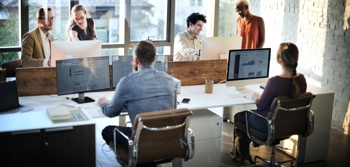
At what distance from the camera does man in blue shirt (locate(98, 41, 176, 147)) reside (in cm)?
379

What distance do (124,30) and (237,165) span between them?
10.4ft

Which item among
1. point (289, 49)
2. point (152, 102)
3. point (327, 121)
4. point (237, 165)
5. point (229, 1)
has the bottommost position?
point (237, 165)

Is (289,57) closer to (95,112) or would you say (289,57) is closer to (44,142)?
(95,112)

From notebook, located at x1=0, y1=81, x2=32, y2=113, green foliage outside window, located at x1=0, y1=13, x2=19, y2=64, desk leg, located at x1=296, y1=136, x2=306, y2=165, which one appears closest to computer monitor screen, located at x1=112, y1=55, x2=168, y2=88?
notebook, located at x1=0, y1=81, x2=32, y2=113

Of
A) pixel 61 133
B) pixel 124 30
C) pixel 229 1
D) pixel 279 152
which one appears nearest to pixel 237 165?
pixel 279 152

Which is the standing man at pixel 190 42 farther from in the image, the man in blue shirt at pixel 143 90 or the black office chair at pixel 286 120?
the man in blue shirt at pixel 143 90

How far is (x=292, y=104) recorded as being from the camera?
4.32 metres

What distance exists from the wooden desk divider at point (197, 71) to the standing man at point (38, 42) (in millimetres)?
1371

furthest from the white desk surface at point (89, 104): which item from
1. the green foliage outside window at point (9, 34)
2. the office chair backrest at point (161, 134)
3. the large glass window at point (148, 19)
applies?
the large glass window at point (148, 19)

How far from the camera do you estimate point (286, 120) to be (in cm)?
441

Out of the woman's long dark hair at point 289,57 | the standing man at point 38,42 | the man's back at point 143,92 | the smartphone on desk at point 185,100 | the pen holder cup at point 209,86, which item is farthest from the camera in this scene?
the standing man at point 38,42

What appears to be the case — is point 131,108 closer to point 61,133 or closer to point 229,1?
point 61,133

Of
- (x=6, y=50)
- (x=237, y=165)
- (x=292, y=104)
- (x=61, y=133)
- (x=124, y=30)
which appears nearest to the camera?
(x=61, y=133)

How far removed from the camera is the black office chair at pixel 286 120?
430cm
